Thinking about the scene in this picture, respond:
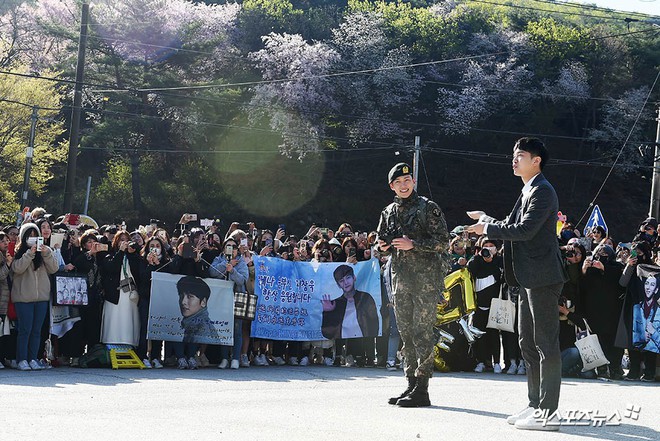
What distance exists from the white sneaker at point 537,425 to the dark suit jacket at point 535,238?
3.38 feet

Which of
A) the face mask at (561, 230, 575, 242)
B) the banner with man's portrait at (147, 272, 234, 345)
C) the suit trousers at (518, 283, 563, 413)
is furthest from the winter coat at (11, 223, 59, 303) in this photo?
the face mask at (561, 230, 575, 242)

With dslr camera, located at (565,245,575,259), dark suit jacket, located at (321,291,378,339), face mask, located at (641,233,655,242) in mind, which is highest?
face mask, located at (641,233,655,242)

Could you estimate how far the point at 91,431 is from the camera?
22.3ft

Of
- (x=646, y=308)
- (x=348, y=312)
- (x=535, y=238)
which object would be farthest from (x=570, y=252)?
(x=535, y=238)

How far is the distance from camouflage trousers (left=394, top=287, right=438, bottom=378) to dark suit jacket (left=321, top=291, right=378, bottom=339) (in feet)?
20.9

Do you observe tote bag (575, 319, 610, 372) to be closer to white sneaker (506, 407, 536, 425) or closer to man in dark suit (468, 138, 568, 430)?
man in dark suit (468, 138, 568, 430)

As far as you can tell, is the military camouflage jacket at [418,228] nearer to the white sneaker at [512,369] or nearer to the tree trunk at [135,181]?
the white sneaker at [512,369]

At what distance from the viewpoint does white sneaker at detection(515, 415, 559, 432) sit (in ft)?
23.8

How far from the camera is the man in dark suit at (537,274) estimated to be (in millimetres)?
7410

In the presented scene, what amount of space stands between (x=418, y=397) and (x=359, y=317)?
22.0ft

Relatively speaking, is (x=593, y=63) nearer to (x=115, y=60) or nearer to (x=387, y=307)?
(x=115, y=60)

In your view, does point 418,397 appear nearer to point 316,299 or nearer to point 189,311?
point 189,311

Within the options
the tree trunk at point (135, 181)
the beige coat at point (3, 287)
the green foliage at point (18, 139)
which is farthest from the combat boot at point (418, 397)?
the tree trunk at point (135, 181)

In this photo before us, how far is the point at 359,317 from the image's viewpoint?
1543cm
